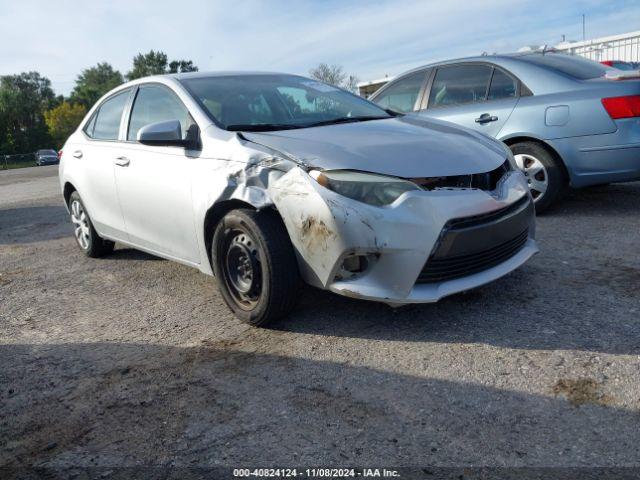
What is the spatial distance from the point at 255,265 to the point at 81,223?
3.00 metres

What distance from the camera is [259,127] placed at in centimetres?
354

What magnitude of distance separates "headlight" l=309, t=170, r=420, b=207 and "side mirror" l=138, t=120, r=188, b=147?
113 cm

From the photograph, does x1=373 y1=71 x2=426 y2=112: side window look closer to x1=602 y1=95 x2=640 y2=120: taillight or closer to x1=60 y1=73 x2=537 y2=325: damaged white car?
x1=602 y1=95 x2=640 y2=120: taillight

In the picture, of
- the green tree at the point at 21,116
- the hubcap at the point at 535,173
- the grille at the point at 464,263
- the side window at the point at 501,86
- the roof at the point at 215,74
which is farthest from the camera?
the green tree at the point at 21,116

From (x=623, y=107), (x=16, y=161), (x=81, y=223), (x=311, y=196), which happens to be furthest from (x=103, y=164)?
(x=16, y=161)

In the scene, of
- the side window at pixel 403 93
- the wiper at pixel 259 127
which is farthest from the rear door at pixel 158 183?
the side window at pixel 403 93

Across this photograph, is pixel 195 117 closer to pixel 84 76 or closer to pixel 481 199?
pixel 481 199

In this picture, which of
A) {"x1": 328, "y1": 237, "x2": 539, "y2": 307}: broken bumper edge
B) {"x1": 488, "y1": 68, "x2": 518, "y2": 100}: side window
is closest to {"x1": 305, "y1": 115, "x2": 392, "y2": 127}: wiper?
{"x1": 328, "y1": 237, "x2": 539, "y2": 307}: broken bumper edge

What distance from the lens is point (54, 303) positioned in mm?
4137

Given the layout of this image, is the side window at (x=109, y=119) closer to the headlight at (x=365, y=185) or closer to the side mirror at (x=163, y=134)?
the side mirror at (x=163, y=134)

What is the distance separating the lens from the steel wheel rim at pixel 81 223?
528cm

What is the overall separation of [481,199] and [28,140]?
263 ft

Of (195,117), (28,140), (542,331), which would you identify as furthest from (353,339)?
(28,140)

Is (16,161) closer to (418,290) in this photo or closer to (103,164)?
(103,164)
